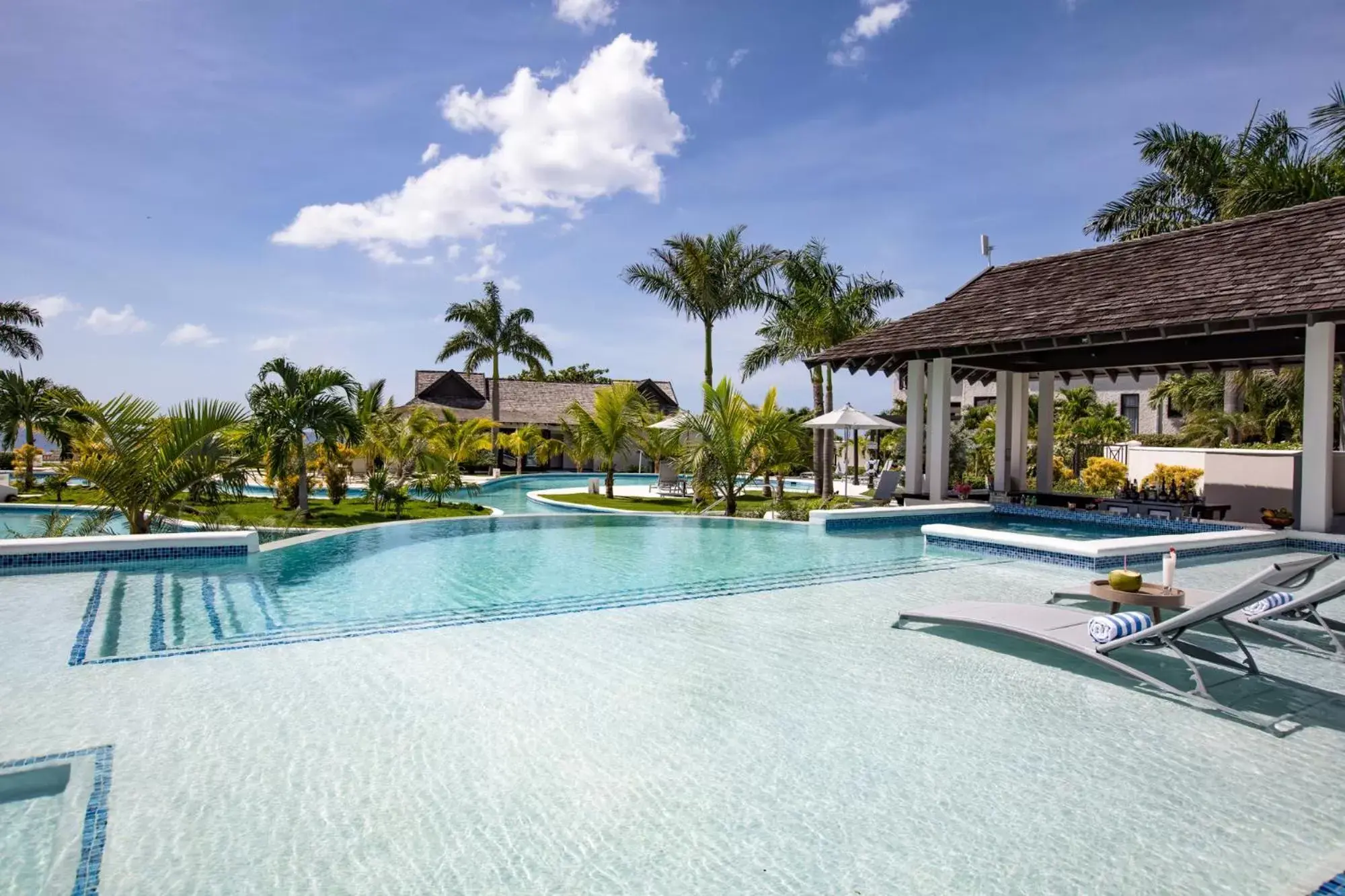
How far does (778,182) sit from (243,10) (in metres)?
12.0

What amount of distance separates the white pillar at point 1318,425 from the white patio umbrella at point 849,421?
7.09 metres

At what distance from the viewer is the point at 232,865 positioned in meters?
2.84

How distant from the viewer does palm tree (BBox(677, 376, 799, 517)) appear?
51.9 ft

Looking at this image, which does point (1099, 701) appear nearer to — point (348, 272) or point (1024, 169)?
point (1024, 169)

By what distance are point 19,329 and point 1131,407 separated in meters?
52.1

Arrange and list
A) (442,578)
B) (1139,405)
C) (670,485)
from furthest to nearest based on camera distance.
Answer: (1139,405) → (670,485) → (442,578)

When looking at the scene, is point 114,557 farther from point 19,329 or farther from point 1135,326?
point 19,329

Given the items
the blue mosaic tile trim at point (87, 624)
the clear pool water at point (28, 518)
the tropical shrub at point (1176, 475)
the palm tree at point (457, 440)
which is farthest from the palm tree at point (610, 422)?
the blue mosaic tile trim at point (87, 624)

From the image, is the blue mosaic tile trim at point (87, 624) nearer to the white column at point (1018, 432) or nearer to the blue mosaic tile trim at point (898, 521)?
the blue mosaic tile trim at point (898, 521)

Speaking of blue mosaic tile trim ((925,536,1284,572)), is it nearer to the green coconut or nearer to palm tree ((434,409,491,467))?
the green coconut

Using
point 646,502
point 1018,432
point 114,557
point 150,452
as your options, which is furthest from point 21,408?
point 1018,432

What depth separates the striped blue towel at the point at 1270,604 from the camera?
5.87m

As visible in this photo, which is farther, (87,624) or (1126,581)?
(87,624)

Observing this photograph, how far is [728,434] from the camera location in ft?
51.8
